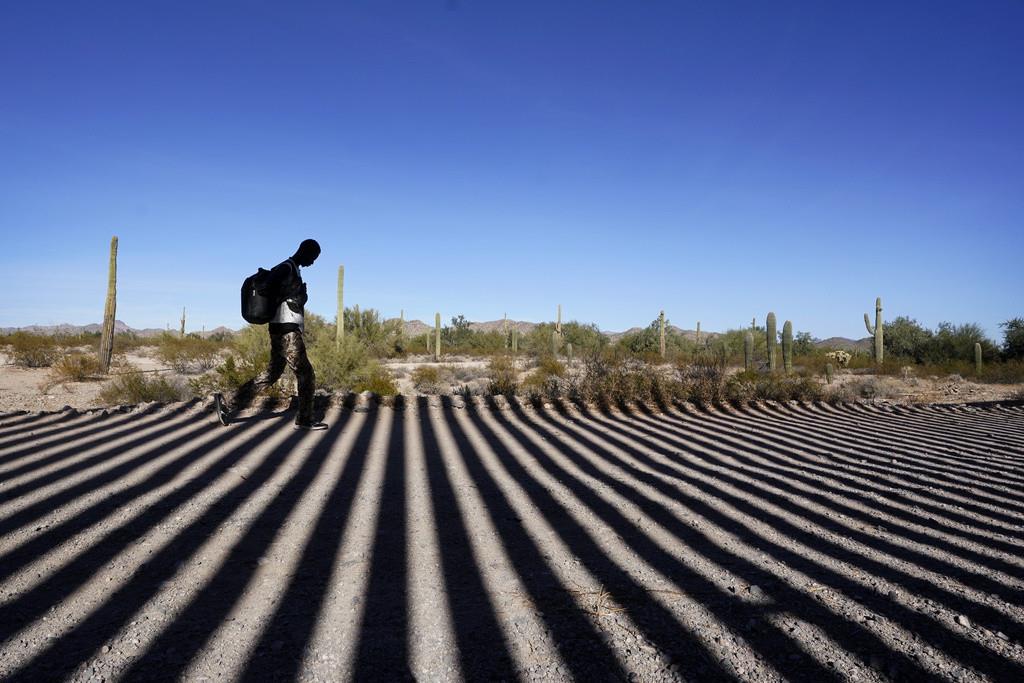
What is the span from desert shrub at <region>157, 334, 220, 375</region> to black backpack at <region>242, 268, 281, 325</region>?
12.8m

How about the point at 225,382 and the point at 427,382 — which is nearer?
the point at 225,382

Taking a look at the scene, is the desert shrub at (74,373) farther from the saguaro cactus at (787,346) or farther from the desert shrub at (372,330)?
the saguaro cactus at (787,346)

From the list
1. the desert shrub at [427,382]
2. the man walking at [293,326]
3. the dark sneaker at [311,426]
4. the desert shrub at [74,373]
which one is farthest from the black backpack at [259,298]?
the desert shrub at [74,373]

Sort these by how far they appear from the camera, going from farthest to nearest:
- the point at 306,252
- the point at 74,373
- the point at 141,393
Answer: the point at 74,373 < the point at 141,393 < the point at 306,252

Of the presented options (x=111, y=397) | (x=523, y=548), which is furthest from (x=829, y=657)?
(x=111, y=397)

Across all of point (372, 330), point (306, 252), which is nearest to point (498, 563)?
point (306, 252)

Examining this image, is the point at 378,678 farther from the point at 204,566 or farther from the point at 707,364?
the point at 707,364

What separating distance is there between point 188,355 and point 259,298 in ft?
48.6

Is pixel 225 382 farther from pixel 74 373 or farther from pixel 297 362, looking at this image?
pixel 74 373

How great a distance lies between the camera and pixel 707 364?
10.6 metres

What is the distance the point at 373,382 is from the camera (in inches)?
418

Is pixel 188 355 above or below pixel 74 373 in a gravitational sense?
above

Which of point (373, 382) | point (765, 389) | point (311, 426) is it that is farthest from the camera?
point (765, 389)

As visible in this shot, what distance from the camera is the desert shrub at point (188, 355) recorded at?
17656 millimetres
